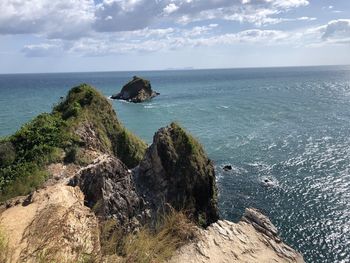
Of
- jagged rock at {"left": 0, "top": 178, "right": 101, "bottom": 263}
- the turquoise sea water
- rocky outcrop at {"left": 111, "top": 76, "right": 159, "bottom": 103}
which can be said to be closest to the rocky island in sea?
jagged rock at {"left": 0, "top": 178, "right": 101, "bottom": 263}

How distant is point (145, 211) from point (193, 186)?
8.14 metres

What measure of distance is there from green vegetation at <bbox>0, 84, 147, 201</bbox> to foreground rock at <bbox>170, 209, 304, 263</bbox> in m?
10.7

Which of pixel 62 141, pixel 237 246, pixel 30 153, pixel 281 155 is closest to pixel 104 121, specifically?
pixel 62 141

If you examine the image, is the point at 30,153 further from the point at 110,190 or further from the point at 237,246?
the point at 237,246

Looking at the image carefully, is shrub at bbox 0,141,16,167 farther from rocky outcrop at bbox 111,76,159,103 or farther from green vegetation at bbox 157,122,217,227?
rocky outcrop at bbox 111,76,159,103

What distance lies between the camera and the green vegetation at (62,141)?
22750mm

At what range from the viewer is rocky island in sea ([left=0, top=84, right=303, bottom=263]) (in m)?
9.86

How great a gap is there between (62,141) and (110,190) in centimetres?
1009

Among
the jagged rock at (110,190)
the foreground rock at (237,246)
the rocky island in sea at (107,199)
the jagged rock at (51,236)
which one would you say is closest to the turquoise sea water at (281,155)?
the rocky island in sea at (107,199)

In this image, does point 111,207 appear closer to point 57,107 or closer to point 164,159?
point 164,159

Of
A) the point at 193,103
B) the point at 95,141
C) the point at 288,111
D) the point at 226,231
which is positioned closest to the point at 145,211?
the point at 226,231

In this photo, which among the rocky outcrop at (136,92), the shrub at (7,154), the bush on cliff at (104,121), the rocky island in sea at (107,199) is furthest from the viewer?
the rocky outcrop at (136,92)

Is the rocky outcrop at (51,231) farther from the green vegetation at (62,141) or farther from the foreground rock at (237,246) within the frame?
the foreground rock at (237,246)

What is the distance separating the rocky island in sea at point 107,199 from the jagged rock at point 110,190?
57mm
